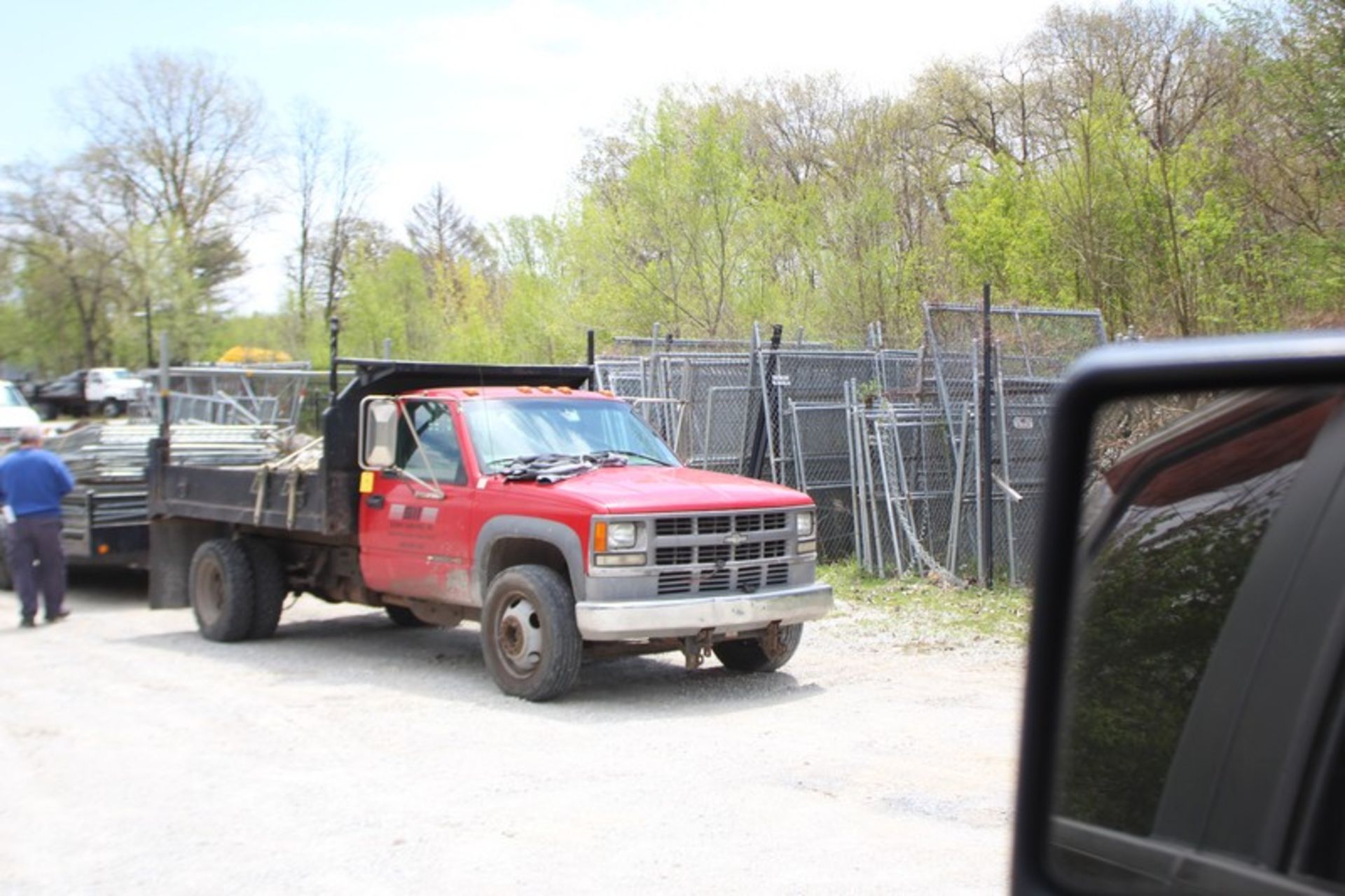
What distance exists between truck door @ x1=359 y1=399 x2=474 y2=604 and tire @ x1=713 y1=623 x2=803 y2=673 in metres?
2.00

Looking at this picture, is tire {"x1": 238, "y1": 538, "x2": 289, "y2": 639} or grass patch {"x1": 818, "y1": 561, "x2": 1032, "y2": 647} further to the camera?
tire {"x1": 238, "y1": 538, "x2": 289, "y2": 639}

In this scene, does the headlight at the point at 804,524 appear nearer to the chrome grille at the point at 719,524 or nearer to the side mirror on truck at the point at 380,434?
the chrome grille at the point at 719,524

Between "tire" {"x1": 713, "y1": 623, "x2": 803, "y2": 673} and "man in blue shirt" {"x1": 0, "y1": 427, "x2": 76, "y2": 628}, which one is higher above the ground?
"man in blue shirt" {"x1": 0, "y1": 427, "x2": 76, "y2": 628}

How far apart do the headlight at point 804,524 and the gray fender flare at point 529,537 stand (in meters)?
1.70

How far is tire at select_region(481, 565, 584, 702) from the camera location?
30.7 ft

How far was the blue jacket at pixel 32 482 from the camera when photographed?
1370cm

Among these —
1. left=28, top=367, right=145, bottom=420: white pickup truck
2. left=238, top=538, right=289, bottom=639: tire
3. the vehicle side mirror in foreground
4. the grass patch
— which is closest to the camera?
the vehicle side mirror in foreground

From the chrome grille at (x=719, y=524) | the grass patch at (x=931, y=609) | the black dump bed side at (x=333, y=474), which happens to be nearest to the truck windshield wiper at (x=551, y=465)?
the chrome grille at (x=719, y=524)

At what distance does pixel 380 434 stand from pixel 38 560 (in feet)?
17.0

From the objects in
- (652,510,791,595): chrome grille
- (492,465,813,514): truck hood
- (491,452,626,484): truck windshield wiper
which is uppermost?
(491,452,626,484): truck windshield wiper

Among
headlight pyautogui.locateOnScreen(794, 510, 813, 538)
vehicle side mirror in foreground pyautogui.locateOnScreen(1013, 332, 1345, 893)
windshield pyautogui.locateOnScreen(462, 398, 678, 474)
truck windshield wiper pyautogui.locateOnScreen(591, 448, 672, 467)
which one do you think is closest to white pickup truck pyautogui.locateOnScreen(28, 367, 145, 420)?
windshield pyautogui.locateOnScreen(462, 398, 678, 474)

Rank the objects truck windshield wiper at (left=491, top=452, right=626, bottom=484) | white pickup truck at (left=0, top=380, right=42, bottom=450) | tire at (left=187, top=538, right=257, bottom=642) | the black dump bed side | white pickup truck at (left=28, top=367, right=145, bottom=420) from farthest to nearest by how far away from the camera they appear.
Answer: white pickup truck at (left=28, top=367, right=145, bottom=420), white pickup truck at (left=0, top=380, right=42, bottom=450), tire at (left=187, top=538, right=257, bottom=642), the black dump bed side, truck windshield wiper at (left=491, top=452, right=626, bottom=484)

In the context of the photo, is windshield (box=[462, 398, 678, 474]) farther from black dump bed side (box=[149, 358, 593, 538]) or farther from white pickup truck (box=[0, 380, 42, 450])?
white pickup truck (box=[0, 380, 42, 450])

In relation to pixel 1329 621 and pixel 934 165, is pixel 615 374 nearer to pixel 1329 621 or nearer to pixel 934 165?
pixel 1329 621
